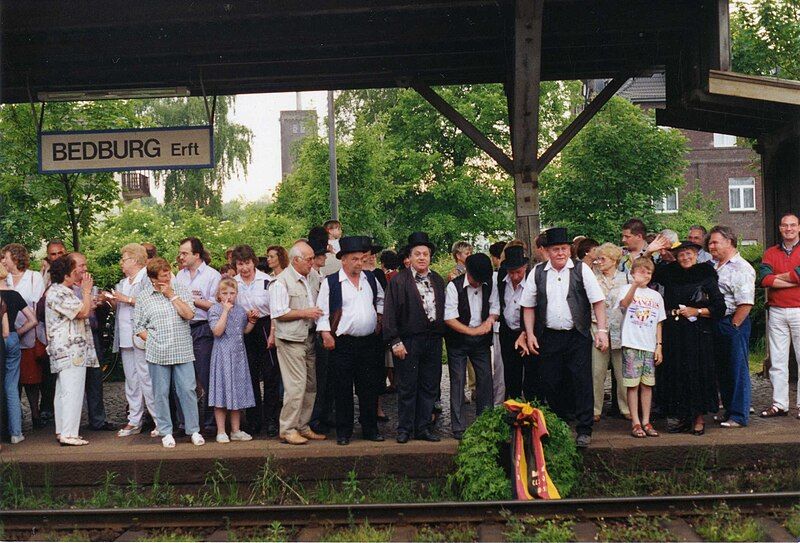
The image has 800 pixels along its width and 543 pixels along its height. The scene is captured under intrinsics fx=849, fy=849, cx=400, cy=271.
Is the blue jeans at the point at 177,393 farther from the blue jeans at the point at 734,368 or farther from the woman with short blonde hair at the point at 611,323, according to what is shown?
the blue jeans at the point at 734,368

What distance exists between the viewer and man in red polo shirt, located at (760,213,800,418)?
9.45 metres

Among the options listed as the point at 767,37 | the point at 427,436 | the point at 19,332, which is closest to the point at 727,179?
the point at 767,37

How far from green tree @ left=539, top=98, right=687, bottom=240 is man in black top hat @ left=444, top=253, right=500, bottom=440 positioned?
66.7 ft

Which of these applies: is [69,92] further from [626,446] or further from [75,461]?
[626,446]

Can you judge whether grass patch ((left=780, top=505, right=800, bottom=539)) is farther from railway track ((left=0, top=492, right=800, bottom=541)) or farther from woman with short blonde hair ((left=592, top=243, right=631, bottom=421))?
woman with short blonde hair ((left=592, top=243, right=631, bottom=421))

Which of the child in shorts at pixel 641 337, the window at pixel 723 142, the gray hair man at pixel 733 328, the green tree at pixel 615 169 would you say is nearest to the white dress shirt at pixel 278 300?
the child in shorts at pixel 641 337

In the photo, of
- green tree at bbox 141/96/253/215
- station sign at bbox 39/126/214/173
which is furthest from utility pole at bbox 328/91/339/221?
green tree at bbox 141/96/253/215

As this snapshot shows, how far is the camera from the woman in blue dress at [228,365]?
9.24 m

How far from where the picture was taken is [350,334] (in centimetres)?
902

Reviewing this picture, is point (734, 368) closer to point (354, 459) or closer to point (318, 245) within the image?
point (354, 459)

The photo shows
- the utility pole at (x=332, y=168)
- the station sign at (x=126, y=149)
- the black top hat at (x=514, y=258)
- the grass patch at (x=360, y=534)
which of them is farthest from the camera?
the utility pole at (x=332, y=168)

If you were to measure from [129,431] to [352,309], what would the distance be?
3176 millimetres

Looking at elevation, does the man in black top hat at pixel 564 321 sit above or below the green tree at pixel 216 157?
below

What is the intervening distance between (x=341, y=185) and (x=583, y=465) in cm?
2003
